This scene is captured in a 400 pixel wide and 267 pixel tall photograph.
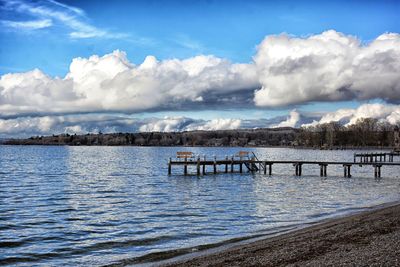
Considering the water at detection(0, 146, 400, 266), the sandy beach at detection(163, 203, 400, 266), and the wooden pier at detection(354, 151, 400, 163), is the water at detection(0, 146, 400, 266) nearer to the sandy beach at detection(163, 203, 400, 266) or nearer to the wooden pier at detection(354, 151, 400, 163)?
the sandy beach at detection(163, 203, 400, 266)

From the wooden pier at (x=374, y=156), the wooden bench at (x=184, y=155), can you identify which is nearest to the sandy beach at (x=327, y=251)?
the wooden bench at (x=184, y=155)

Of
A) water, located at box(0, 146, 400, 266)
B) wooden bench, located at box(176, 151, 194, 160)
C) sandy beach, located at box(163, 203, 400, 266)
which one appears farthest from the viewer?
wooden bench, located at box(176, 151, 194, 160)

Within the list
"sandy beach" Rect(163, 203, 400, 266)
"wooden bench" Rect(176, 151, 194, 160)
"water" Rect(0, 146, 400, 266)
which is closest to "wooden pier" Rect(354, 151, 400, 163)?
"wooden bench" Rect(176, 151, 194, 160)

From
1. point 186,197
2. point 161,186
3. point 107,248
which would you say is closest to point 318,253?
point 107,248

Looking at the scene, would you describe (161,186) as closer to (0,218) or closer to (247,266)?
(0,218)

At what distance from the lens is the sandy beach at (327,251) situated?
1300 centimetres

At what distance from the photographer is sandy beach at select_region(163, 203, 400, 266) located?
512 inches

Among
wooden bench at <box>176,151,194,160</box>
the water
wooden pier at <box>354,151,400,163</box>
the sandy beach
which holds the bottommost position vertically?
the water

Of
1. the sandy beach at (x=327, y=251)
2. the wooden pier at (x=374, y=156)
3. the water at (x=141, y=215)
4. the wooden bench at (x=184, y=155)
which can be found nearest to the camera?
the sandy beach at (x=327, y=251)

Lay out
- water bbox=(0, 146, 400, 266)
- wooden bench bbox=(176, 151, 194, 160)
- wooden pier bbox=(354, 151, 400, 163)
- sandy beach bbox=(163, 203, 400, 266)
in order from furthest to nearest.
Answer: wooden pier bbox=(354, 151, 400, 163), wooden bench bbox=(176, 151, 194, 160), water bbox=(0, 146, 400, 266), sandy beach bbox=(163, 203, 400, 266)

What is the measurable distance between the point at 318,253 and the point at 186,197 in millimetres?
24270

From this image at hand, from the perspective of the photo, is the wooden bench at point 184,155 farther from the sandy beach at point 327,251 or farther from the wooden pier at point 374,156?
the sandy beach at point 327,251

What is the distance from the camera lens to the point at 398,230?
58.4 ft

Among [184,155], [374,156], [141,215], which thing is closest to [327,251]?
[141,215]
